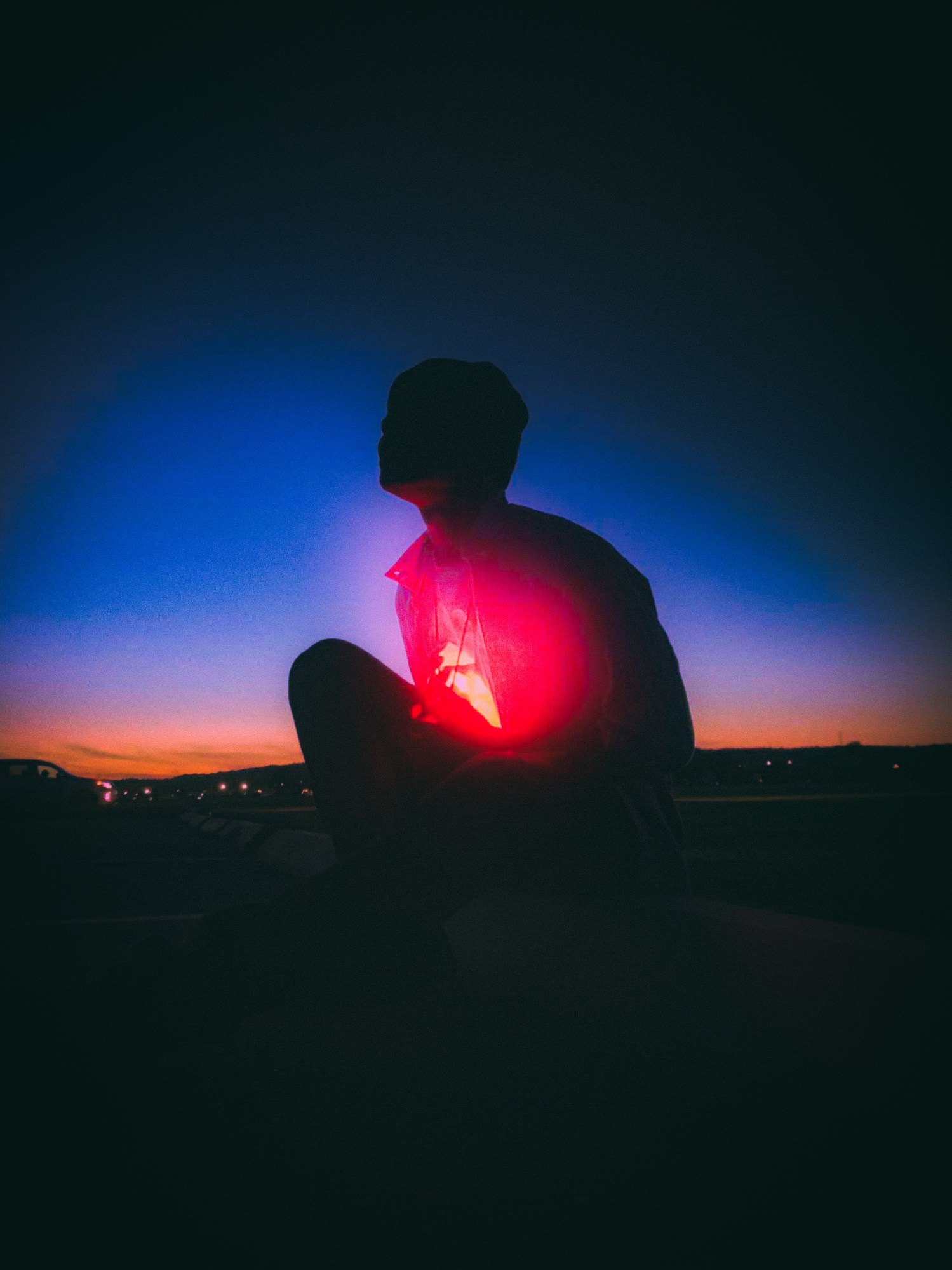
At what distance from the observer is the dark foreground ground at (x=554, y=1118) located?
61cm

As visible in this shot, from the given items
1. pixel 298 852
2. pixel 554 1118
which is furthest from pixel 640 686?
pixel 298 852

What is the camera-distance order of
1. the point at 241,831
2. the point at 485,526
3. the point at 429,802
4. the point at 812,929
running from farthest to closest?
the point at 241,831 < the point at 485,526 < the point at 429,802 < the point at 812,929

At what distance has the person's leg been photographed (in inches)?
47.9

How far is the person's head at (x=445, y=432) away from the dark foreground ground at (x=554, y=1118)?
1031 mm

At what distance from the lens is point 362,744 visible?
1.25m

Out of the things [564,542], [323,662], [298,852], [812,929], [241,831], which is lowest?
[241,831]

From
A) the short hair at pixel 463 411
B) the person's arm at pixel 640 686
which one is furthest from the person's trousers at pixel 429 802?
the short hair at pixel 463 411

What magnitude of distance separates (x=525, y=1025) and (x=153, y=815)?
676 inches

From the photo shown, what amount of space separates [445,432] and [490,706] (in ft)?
2.32

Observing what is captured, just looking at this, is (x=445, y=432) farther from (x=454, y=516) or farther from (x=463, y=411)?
(x=454, y=516)

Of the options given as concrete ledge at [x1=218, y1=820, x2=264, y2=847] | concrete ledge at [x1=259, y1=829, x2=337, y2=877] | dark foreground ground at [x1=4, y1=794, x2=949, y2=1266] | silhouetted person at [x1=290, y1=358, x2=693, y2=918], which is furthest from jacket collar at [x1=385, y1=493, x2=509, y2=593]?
concrete ledge at [x1=218, y1=820, x2=264, y2=847]

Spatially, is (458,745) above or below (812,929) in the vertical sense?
above

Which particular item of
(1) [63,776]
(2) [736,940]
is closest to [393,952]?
(2) [736,940]

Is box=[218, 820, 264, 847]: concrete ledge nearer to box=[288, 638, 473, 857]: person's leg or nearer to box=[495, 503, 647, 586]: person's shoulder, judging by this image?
box=[288, 638, 473, 857]: person's leg
